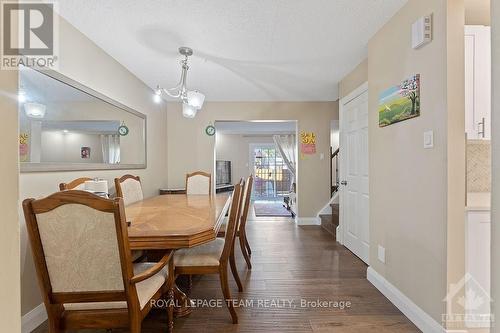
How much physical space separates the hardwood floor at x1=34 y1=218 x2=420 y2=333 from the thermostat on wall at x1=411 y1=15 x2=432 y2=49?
198cm

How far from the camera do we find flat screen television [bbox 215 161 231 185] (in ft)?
27.7

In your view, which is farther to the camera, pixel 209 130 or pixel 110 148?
pixel 209 130

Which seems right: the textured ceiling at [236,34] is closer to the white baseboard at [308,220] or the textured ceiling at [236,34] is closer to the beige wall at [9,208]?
the beige wall at [9,208]

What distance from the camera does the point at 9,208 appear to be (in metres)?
0.57

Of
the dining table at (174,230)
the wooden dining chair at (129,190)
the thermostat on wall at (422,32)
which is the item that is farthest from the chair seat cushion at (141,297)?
the thermostat on wall at (422,32)

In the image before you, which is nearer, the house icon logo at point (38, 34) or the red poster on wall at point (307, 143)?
the house icon logo at point (38, 34)

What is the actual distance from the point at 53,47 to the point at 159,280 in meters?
1.99

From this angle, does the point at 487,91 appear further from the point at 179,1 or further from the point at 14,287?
the point at 14,287

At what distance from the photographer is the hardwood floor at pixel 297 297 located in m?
1.83

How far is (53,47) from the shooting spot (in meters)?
2.03

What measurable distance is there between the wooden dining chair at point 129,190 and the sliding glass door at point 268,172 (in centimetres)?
629

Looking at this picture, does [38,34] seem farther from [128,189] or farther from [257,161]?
[257,161]

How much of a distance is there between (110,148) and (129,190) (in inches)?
20.8

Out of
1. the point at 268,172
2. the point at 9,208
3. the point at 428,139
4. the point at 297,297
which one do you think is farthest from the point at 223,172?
the point at 9,208
